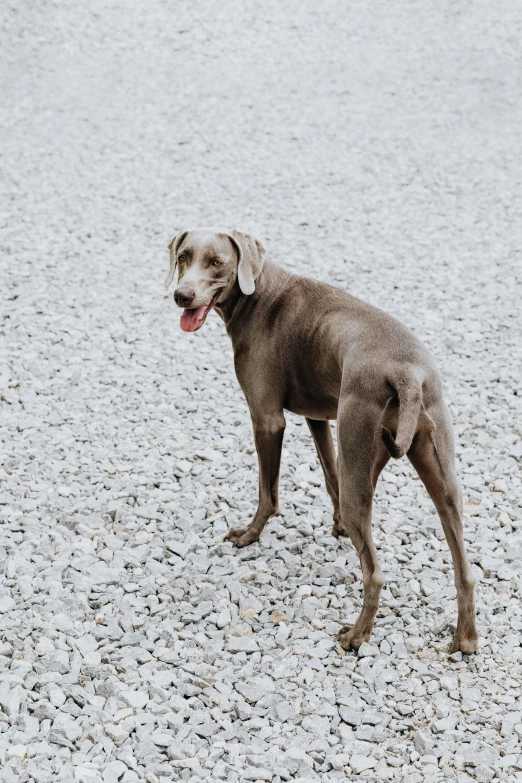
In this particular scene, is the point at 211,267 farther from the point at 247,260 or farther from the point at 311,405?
the point at 311,405

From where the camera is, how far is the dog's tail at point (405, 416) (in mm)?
2861

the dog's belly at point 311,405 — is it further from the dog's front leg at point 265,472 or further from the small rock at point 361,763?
the small rock at point 361,763

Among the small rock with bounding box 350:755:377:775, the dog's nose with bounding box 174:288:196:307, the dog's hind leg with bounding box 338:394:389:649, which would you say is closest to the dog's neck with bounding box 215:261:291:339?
the dog's nose with bounding box 174:288:196:307

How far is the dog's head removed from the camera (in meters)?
3.62

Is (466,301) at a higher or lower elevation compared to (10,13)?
lower

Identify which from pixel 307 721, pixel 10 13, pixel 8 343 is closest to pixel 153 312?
pixel 8 343

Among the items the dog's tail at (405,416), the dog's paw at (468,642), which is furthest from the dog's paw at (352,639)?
the dog's tail at (405,416)

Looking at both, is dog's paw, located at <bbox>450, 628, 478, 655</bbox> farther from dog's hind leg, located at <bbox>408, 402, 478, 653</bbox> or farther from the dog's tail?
the dog's tail

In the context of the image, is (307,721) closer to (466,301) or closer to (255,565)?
(255,565)

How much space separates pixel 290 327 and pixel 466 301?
3292 mm

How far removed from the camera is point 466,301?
21.4ft

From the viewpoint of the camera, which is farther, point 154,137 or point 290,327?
point 154,137

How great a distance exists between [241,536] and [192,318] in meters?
1.17

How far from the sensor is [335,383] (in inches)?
135
